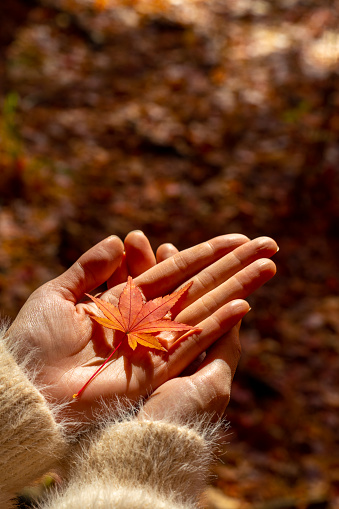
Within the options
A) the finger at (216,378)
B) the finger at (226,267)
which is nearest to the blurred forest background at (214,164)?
the finger at (216,378)

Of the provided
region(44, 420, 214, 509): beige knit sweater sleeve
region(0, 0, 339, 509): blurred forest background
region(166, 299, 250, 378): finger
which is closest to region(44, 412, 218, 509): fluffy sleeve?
Result: region(44, 420, 214, 509): beige knit sweater sleeve

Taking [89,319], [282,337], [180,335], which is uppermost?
[89,319]

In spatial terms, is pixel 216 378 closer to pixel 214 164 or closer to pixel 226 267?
pixel 226 267

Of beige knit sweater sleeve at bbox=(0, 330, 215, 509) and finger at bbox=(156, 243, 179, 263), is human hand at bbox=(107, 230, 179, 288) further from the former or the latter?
beige knit sweater sleeve at bbox=(0, 330, 215, 509)

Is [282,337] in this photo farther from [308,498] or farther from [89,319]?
[89,319]

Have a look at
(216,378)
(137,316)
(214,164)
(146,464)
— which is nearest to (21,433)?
(146,464)

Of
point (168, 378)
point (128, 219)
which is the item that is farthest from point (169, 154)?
point (168, 378)
